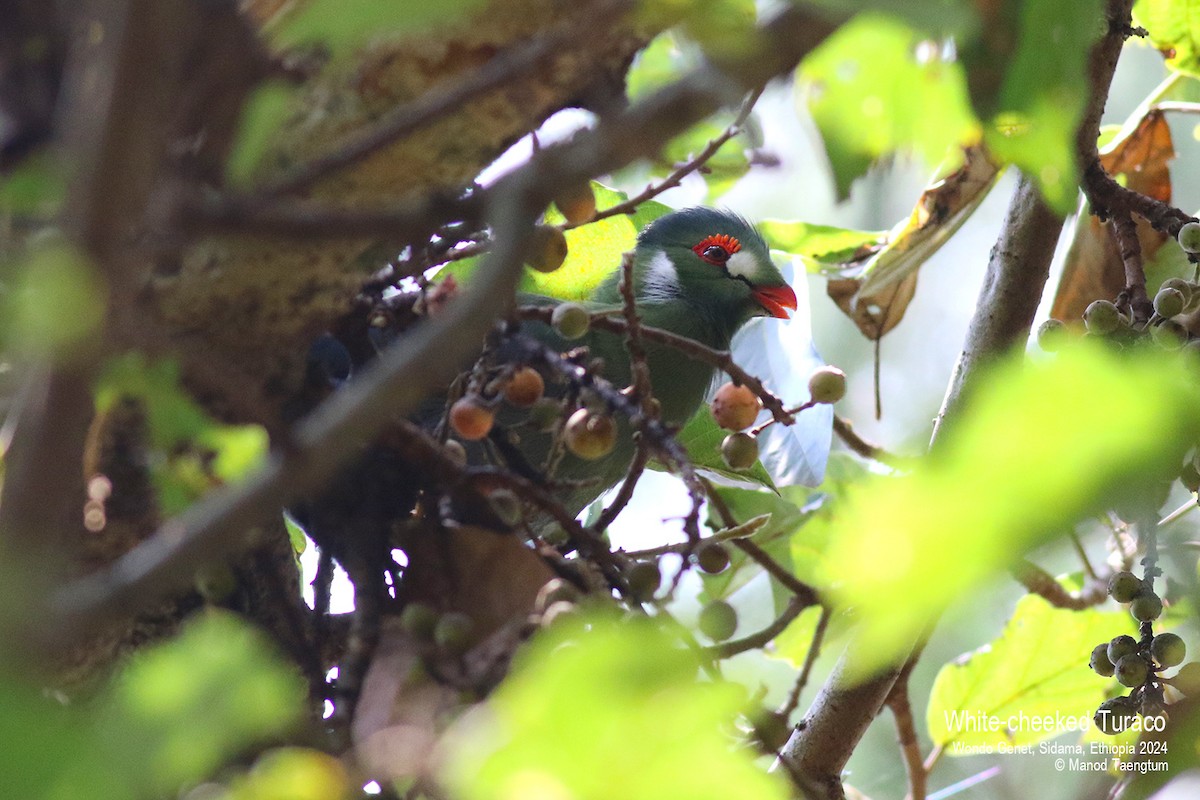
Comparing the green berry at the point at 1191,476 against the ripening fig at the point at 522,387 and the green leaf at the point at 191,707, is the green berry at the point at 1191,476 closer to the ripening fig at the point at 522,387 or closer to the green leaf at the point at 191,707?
the ripening fig at the point at 522,387

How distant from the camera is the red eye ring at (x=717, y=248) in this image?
310 centimetres

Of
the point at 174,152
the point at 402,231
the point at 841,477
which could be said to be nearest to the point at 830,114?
the point at 402,231

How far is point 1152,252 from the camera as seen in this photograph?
7.30 ft

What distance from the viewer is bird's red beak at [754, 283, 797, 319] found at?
2.89 meters

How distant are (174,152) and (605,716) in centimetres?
58

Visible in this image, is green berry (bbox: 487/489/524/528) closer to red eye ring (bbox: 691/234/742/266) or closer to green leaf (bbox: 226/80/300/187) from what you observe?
green leaf (bbox: 226/80/300/187)

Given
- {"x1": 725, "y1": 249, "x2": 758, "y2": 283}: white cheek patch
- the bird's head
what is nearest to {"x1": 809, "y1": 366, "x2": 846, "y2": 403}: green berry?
the bird's head

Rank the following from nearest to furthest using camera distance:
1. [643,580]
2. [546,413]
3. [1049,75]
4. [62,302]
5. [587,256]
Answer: [62,302] < [1049,75] < [643,580] < [546,413] < [587,256]

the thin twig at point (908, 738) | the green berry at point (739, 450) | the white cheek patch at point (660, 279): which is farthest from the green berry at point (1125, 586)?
the white cheek patch at point (660, 279)

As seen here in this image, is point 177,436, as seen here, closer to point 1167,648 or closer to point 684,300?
point 1167,648

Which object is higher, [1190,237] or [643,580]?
[1190,237]

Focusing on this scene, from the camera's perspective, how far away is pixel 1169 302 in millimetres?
1602

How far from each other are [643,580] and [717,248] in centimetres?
204

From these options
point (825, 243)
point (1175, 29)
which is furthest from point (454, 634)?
point (1175, 29)
